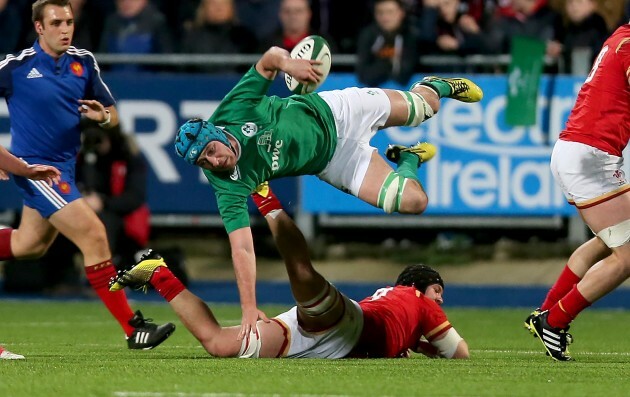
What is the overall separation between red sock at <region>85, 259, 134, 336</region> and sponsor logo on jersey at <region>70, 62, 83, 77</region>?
1357 millimetres

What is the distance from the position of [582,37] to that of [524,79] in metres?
0.76

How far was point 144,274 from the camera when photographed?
30.0 ft

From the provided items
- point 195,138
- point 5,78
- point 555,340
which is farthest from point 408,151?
point 5,78

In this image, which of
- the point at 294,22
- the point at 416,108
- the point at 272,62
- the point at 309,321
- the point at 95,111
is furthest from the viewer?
the point at 294,22

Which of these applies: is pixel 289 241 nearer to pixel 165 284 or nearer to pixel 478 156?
pixel 165 284

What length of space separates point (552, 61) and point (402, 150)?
6.29m

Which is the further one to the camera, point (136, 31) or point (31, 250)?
point (136, 31)

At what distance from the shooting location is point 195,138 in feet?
28.5

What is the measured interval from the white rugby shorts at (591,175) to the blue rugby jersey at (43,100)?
351 centimetres

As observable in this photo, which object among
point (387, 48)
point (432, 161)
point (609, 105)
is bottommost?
point (432, 161)

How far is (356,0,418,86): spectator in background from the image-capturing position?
51.2 ft

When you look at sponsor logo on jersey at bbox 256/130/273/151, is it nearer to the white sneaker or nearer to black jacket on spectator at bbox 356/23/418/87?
the white sneaker

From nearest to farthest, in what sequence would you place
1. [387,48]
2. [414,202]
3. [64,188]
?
1. [414,202]
2. [64,188]
3. [387,48]

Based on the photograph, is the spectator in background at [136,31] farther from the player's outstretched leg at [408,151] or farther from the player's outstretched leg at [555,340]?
the player's outstretched leg at [555,340]
